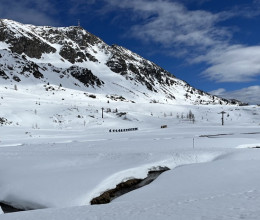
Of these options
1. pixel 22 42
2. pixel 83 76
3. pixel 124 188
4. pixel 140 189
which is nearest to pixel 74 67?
pixel 83 76

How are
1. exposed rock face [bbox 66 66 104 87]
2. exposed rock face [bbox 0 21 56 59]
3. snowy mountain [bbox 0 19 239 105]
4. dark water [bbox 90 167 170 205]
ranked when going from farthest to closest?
exposed rock face [bbox 0 21 56 59]
exposed rock face [bbox 66 66 104 87]
snowy mountain [bbox 0 19 239 105]
dark water [bbox 90 167 170 205]

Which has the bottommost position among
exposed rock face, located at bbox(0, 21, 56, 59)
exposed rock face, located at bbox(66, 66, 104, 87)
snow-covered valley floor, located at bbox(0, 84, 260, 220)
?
snow-covered valley floor, located at bbox(0, 84, 260, 220)

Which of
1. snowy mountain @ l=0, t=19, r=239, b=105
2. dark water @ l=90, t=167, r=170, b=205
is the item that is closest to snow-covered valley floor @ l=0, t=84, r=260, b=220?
dark water @ l=90, t=167, r=170, b=205

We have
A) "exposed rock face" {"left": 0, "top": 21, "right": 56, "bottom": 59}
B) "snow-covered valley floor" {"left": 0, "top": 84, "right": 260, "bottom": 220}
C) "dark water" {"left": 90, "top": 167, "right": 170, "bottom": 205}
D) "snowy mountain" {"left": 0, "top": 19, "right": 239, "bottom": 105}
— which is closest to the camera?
"snow-covered valley floor" {"left": 0, "top": 84, "right": 260, "bottom": 220}

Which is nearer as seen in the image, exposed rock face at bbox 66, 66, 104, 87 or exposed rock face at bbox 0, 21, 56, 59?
exposed rock face at bbox 66, 66, 104, 87

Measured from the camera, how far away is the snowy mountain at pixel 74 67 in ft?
313

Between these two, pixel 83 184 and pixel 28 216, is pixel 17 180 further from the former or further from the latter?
pixel 28 216

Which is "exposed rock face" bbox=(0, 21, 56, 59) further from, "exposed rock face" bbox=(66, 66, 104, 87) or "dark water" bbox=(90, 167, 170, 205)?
"dark water" bbox=(90, 167, 170, 205)

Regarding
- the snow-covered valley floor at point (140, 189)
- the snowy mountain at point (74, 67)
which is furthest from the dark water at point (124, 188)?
the snowy mountain at point (74, 67)

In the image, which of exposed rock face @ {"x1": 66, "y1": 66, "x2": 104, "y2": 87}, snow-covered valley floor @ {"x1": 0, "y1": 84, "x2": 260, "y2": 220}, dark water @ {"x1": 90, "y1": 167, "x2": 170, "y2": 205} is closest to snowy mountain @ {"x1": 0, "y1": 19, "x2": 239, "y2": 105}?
exposed rock face @ {"x1": 66, "y1": 66, "x2": 104, "y2": 87}

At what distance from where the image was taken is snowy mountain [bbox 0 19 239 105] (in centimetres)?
9531

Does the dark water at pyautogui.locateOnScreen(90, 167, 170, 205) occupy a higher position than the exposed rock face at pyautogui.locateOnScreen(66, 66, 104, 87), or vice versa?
the exposed rock face at pyautogui.locateOnScreen(66, 66, 104, 87)

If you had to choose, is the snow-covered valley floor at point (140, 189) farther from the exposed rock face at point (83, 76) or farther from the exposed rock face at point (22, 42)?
the exposed rock face at point (22, 42)

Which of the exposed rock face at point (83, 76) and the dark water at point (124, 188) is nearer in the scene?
the dark water at point (124, 188)
